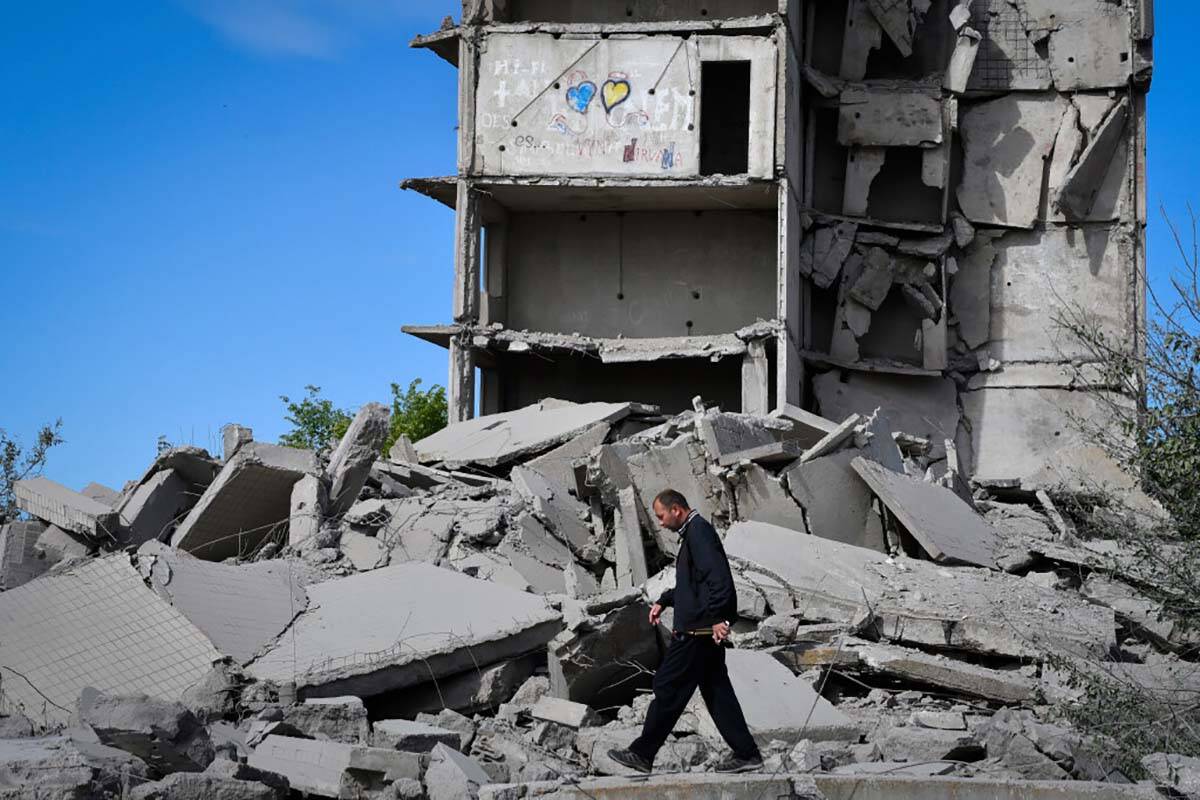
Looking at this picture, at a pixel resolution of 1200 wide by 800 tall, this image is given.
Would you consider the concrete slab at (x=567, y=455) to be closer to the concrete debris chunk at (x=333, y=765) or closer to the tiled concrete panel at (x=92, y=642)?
the tiled concrete panel at (x=92, y=642)

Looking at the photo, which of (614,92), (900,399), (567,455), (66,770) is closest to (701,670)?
(66,770)

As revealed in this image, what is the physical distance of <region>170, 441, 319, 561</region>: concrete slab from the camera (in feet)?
37.9

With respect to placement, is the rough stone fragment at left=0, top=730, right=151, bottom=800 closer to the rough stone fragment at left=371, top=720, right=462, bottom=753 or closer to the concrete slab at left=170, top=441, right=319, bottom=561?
the rough stone fragment at left=371, top=720, right=462, bottom=753

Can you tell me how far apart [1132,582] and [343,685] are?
5.71 meters

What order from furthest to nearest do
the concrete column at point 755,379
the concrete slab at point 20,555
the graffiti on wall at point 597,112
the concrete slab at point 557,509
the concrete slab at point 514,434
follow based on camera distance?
the graffiti on wall at point 597,112 → the concrete column at point 755,379 → the concrete slab at point 514,434 → the concrete slab at point 557,509 → the concrete slab at point 20,555

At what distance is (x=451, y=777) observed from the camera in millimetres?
6535

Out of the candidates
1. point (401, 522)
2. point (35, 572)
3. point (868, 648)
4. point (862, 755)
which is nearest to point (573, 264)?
point (401, 522)

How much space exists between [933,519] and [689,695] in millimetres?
5625

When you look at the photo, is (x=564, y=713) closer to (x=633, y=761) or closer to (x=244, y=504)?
(x=633, y=761)

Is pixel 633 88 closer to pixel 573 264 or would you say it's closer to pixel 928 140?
pixel 573 264

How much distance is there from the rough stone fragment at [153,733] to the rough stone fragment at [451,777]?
1.05 metres

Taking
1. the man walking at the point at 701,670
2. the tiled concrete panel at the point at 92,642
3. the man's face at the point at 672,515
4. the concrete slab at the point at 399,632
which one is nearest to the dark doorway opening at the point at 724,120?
the concrete slab at the point at 399,632

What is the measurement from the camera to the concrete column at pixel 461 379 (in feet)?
64.2

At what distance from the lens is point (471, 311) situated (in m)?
20.0
